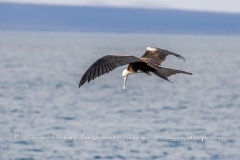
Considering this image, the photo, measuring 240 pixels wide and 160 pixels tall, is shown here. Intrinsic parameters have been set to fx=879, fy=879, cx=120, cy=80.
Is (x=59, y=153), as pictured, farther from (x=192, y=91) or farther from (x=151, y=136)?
(x=192, y=91)

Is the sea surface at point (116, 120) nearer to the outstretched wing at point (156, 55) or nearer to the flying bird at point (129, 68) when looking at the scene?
the outstretched wing at point (156, 55)

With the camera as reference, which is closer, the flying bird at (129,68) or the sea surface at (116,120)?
the flying bird at (129,68)

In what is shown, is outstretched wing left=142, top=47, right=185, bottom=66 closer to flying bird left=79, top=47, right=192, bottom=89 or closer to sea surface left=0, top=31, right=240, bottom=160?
flying bird left=79, top=47, right=192, bottom=89

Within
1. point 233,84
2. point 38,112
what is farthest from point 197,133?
point 233,84

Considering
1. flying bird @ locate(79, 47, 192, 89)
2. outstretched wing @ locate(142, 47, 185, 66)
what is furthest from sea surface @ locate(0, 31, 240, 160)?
flying bird @ locate(79, 47, 192, 89)

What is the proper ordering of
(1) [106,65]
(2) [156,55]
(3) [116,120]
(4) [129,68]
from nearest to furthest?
1. (1) [106,65]
2. (4) [129,68]
3. (2) [156,55]
4. (3) [116,120]

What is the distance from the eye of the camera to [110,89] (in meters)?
77.5

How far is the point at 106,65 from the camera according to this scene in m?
11.9

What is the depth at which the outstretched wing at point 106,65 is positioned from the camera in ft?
38.0

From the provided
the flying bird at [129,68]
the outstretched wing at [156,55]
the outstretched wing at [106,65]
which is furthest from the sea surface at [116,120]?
the outstretched wing at [106,65]

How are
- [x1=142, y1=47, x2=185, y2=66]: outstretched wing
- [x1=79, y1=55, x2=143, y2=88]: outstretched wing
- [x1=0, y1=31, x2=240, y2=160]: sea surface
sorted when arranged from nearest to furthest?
1. [x1=79, y1=55, x2=143, y2=88]: outstretched wing
2. [x1=142, y1=47, x2=185, y2=66]: outstretched wing
3. [x1=0, y1=31, x2=240, y2=160]: sea surface

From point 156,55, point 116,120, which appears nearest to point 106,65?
point 156,55

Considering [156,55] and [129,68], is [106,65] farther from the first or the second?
[156,55]

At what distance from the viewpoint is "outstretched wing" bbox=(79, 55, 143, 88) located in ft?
38.0
